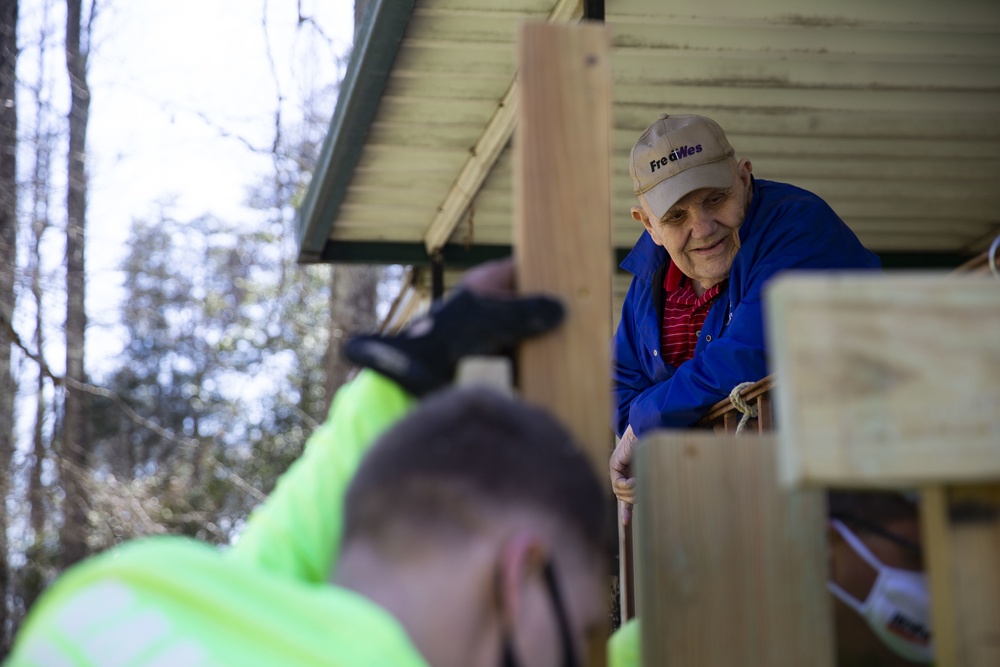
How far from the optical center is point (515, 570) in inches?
48.6

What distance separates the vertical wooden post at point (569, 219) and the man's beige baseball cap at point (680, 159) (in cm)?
227

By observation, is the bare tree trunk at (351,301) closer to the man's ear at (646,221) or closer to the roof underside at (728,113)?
the roof underside at (728,113)

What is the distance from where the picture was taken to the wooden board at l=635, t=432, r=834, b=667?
5.02 ft

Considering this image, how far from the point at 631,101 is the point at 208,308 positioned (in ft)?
59.5

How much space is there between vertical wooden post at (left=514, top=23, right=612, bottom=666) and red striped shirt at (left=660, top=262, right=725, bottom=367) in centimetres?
248

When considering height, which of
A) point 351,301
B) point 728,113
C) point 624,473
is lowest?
point 624,473

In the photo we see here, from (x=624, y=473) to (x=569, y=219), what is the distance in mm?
2447

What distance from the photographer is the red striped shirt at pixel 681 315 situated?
13.0 ft

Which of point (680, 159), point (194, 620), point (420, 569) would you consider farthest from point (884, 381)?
point (680, 159)

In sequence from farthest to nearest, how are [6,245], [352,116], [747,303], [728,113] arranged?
[6,245] → [728,113] → [352,116] → [747,303]

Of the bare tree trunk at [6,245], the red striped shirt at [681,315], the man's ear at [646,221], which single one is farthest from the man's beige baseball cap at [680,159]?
the bare tree trunk at [6,245]

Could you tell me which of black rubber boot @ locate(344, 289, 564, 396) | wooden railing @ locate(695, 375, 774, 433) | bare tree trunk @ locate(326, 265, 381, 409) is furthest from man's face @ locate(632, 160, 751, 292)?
bare tree trunk @ locate(326, 265, 381, 409)

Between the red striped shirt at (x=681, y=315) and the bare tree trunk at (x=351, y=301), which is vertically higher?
the bare tree trunk at (x=351, y=301)

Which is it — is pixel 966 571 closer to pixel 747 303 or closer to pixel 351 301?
pixel 747 303
